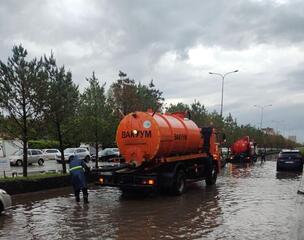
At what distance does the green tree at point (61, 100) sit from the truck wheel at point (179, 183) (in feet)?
20.6

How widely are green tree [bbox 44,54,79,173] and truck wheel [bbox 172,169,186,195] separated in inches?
248

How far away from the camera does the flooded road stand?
1057 cm

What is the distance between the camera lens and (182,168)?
1853cm

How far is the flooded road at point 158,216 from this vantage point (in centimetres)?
1057

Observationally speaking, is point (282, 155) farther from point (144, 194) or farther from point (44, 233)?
point (44, 233)

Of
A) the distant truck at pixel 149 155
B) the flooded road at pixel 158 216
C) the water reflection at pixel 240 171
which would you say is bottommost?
the water reflection at pixel 240 171

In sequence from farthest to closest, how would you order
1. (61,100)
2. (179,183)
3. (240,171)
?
1. (240,171)
2. (61,100)
3. (179,183)

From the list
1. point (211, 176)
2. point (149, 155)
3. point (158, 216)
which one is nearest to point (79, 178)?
point (149, 155)

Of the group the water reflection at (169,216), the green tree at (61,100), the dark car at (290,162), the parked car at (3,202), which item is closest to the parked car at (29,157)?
the green tree at (61,100)

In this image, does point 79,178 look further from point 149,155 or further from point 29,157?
point 29,157

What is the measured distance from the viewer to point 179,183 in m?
17.9

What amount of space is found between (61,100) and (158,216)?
9483mm

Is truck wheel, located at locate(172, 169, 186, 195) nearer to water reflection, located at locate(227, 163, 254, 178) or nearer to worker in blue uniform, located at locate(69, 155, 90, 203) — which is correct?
worker in blue uniform, located at locate(69, 155, 90, 203)

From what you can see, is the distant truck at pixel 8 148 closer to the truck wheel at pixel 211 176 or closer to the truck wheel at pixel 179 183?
the truck wheel at pixel 179 183
